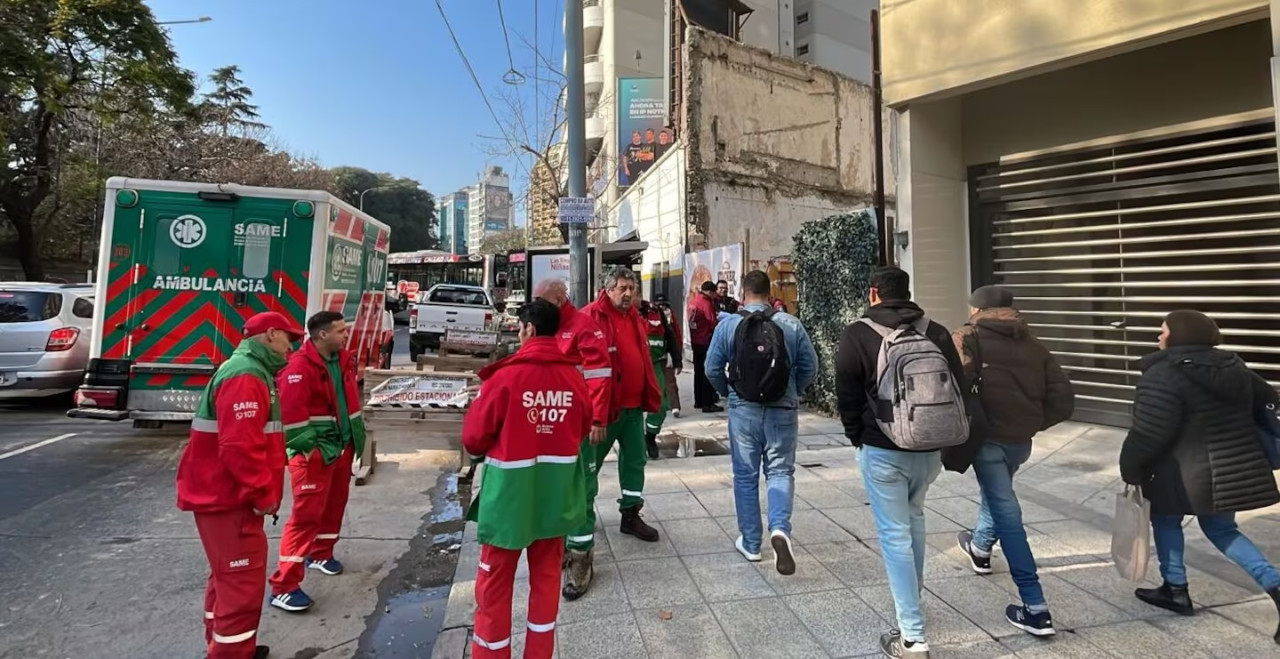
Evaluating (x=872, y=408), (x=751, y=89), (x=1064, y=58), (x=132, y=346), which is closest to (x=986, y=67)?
(x=1064, y=58)

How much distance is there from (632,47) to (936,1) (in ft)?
110

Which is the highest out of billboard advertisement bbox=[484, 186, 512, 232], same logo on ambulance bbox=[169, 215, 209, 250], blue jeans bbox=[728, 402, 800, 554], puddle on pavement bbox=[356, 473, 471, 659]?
billboard advertisement bbox=[484, 186, 512, 232]

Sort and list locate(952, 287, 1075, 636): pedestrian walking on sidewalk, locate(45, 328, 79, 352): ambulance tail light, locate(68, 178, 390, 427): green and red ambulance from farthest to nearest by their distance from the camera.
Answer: locate(45, 328, 79, 352): ambulance tail light → locate(68, 178, 390, 427): green and red ambulance → locate(952, 287, 1075, 636): pedestrian walking on sidewalk

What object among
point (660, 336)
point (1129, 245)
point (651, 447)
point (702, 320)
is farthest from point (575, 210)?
point (1129, 245)

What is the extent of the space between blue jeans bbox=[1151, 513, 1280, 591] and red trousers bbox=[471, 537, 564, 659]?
3.03m

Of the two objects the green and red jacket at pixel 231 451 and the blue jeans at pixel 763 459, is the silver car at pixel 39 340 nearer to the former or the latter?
the green and red jacket at pixel 231 451

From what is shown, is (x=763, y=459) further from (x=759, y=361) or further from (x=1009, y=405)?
(x=1009, y=405)

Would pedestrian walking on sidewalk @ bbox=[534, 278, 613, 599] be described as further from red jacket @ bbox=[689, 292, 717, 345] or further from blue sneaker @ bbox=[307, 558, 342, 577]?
red jacket @ bbox=[689, 292, 717, 345]

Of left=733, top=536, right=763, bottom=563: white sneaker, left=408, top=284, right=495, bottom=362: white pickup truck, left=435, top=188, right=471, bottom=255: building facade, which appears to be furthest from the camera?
left=435, top=188, right=471, bottom=255: building facade

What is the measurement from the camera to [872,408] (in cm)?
295

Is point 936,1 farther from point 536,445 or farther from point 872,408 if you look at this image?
point 536,445

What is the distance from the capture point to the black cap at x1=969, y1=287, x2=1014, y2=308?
3.44 meters

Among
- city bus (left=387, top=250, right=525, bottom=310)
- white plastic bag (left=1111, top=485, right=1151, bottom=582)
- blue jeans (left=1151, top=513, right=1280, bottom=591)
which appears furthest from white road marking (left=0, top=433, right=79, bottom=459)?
city bus (left=387, top=250, right=525, bottom=310)

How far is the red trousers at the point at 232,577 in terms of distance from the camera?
2855mm
